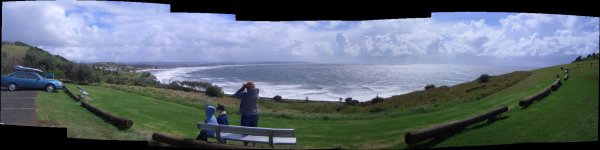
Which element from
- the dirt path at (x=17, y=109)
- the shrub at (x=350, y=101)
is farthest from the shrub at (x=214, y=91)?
the dirt path at (x=17, y=109)

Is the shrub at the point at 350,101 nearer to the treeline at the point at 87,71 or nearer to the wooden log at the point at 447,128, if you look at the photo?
the wooden log at the point at 447,128

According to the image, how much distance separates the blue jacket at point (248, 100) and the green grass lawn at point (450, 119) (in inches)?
4.8

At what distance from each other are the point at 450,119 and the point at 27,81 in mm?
4138

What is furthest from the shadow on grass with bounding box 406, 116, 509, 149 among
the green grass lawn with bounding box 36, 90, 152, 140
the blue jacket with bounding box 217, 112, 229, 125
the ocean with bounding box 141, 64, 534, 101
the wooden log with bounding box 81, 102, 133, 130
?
the wooden log with bounding box 81, 102, 133, 130

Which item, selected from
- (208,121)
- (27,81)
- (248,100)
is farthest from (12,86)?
(248,100)

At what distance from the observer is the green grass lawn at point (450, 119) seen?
4.84m

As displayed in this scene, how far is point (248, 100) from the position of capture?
16.7 feet

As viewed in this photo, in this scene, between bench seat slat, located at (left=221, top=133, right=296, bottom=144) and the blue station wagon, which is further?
the blue station wagon

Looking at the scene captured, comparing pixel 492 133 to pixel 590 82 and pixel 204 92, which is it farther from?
pixel 204 92

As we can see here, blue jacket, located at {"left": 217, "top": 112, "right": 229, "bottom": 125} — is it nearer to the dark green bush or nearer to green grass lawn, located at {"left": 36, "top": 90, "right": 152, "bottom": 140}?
the dark green bush

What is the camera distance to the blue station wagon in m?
5.12

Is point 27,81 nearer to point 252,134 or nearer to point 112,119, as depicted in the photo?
point 112,119

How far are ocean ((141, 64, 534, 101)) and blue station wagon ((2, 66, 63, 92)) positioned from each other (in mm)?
1289

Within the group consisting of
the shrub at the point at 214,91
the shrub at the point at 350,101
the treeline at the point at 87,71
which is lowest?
the shrub at the point at 350,101
